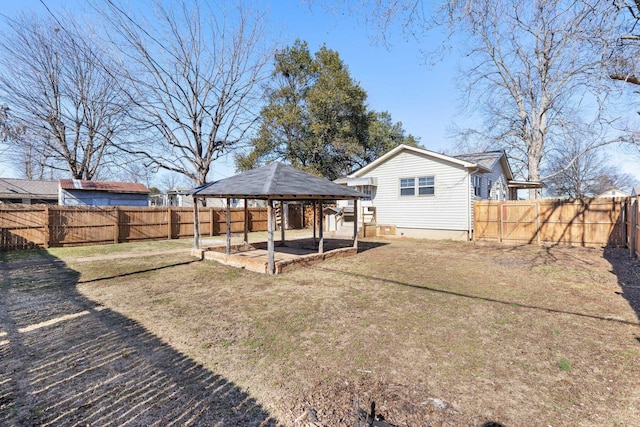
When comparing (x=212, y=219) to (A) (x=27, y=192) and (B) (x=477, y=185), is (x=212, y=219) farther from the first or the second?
(A) (x=27, y=192)

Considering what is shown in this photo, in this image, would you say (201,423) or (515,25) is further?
(515,25)

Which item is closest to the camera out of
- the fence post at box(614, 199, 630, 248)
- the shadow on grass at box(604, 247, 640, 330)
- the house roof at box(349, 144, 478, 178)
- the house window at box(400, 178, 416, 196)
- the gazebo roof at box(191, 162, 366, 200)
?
the shadow on grass at box(604, 247, 640, 330)

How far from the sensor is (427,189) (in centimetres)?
1466

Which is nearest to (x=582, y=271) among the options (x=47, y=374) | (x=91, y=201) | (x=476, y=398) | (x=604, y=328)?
(x=604, y=328)

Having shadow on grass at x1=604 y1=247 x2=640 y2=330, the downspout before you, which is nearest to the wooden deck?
the downspout

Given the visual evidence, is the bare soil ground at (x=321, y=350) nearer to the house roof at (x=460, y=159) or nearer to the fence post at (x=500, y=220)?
the fence post at (x=500, y=220)

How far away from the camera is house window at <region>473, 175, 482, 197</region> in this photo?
555 inches

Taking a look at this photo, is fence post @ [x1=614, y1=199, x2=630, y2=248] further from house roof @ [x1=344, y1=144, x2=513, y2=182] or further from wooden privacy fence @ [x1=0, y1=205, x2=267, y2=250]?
wooden privacy fence @ [x1=0, y1=205, x2=267, y2=250]

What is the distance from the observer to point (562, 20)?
16.6ft

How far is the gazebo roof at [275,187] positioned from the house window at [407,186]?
6566 mm

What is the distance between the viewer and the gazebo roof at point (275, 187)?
7.39 meters

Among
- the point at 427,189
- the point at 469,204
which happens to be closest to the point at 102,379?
the point at 469,204

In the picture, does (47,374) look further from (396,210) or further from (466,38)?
(396,210)

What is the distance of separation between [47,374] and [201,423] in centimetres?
187
